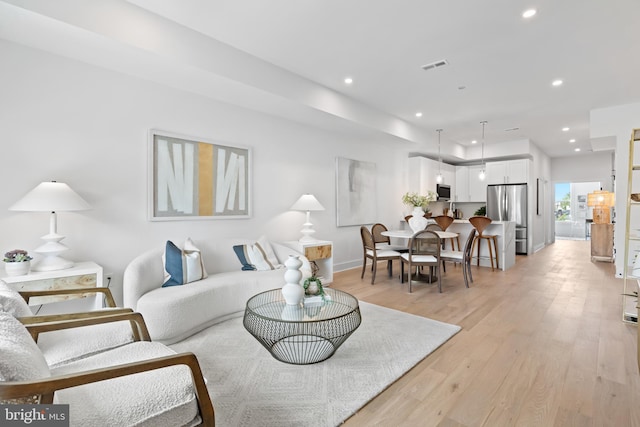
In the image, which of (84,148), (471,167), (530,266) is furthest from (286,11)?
(471,167)

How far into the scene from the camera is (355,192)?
5.98m

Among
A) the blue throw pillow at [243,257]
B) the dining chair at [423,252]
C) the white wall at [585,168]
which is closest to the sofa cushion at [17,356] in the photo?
the blue throw pillow at [243,257]

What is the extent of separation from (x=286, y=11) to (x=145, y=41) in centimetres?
126

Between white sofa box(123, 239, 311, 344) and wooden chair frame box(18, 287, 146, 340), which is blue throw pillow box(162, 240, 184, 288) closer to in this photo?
white sofa box(123, 239, 311, 344)

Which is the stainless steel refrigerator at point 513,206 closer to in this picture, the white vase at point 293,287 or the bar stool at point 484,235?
the bar stool at point 484,235

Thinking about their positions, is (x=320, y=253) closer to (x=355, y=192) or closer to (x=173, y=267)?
(x=355, y=192)

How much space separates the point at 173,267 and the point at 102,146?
1.40m

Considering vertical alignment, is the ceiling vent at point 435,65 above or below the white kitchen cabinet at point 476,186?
above

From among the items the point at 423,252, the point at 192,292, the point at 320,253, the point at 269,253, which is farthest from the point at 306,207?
the point at 192,292

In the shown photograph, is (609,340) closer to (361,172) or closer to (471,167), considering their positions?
(361,172)

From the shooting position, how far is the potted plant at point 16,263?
2357 mm

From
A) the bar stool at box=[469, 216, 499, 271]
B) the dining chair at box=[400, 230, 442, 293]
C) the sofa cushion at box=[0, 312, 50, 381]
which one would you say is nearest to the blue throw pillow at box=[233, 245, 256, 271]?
the dining chair at box=[400, 230, 442, 293]

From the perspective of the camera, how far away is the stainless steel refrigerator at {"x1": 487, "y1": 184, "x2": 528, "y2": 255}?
24.9 ft

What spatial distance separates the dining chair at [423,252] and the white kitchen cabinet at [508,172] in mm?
4701
